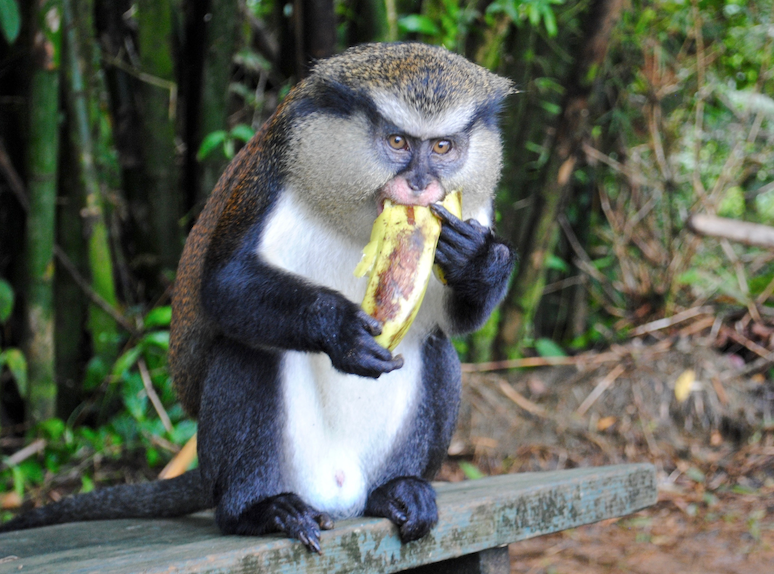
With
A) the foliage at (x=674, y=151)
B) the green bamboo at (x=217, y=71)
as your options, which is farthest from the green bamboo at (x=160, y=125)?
the foliage at (x=674, y=151)

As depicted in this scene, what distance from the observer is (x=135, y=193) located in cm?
445

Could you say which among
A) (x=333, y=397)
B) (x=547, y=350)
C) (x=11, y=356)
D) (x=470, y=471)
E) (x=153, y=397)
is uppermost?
(x=333, y=397)

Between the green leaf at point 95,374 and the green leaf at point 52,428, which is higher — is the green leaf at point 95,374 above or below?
above

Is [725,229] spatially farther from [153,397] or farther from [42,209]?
[42,209]

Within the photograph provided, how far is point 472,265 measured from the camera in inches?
88.4

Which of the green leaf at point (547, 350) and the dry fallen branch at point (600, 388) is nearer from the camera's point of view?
the dry fallen branch at point (600, 388)

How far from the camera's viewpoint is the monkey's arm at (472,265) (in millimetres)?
2176

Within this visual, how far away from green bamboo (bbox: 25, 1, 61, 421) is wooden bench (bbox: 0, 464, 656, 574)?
5.71 ft

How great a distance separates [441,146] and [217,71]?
2493mm

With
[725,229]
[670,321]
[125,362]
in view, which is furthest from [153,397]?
[725,229]

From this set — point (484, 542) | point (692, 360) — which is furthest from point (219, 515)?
point (692, 360)

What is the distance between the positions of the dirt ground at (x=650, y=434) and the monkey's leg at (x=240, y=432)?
236 cm

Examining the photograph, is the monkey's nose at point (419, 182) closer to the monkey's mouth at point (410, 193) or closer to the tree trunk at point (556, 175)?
the monkey's mouth at point (410, 193)

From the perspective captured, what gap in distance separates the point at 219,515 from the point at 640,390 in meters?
3.56
